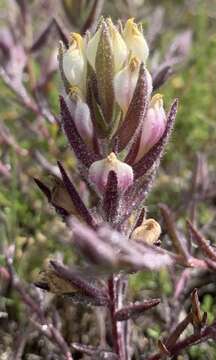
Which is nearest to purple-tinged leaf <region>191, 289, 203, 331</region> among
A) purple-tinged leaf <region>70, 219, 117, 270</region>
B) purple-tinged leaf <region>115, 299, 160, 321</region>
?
purple-tinged leaf <region>115, 299, 160, 321</region>

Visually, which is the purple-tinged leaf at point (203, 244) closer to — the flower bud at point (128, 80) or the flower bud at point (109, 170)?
the flower bud at point (109, 170)

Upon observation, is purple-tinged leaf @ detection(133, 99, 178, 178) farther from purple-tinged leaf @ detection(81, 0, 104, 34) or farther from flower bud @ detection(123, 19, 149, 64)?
purple-tinged leaf @ detection(81, 0, 104, 34)

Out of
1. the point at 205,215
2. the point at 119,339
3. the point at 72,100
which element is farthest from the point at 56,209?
the point at 205,215

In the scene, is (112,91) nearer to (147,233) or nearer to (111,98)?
(111,98)

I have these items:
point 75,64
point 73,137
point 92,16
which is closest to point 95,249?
point 73,137

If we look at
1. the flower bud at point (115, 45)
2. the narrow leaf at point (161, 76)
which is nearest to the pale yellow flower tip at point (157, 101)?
the flower bud at point (115, 45)

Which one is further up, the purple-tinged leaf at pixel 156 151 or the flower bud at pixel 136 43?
the flower bud at pixel 136 43

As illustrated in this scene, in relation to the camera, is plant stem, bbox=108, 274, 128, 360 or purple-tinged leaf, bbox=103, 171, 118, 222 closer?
purple-tinged leaf, bbox=103, 171, 118, 222

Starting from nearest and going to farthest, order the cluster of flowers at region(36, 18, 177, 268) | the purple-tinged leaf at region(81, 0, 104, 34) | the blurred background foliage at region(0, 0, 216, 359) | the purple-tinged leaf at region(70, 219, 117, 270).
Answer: the purple-tinged leaf at region(70, 219, 117, 270), the cluster of flowers at region(36, 18, 177, 268), the blurred background foliage at region(0, 0, 216, 359), the purple-tinged leaf at region(81, 0, 104, 34)
